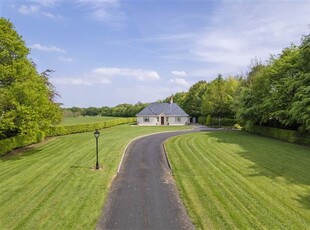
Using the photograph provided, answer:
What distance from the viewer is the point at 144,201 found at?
13180mm

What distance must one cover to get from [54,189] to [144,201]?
17.3 feet

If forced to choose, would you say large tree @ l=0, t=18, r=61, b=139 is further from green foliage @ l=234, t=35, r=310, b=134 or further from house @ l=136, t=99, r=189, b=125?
house @ l=136, t=99, r=189, b=125

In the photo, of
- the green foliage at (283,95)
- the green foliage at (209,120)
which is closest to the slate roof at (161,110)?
the green foliage at (209,120)

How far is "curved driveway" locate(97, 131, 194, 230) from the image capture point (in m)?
10.8

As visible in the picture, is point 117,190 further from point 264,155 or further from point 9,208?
point 264,155

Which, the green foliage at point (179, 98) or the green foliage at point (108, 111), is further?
the green foliage at point (108, 111)

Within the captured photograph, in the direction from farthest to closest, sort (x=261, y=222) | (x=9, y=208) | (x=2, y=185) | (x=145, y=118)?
(x=145, y=118), (x=2, y=185), (x=9, y=208), (x=261, y=222)

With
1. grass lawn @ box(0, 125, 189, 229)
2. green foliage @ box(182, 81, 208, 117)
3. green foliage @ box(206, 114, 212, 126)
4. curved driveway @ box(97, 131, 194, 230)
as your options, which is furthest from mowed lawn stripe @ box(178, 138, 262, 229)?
green foliage @ box(182, 81, 208, 117)

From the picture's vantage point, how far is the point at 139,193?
14367mm

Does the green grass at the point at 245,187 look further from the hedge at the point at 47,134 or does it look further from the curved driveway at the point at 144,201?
the hedge at the point at 47,134

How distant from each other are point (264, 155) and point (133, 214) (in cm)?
1624

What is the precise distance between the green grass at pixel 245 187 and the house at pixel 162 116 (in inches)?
1723

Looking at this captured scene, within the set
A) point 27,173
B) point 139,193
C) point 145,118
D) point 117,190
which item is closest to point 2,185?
point 27,173

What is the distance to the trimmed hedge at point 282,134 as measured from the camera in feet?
103
